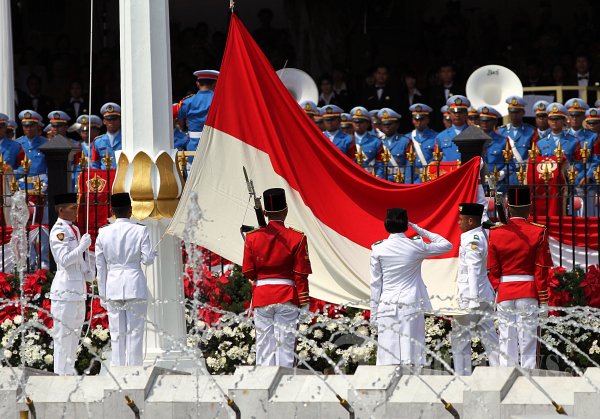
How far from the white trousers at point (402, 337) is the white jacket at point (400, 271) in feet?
0.23

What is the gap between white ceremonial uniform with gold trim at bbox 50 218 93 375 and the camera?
14.7m

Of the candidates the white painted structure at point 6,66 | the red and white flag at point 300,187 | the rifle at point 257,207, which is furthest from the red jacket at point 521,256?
the white painted structure at point 6,66

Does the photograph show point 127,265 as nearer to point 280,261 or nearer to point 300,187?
point 280,261

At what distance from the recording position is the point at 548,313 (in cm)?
1485

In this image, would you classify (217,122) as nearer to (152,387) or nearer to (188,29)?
(152,387)

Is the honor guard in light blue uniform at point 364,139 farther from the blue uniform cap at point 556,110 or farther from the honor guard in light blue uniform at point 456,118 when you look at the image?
the blue uniform cap at point 556,110

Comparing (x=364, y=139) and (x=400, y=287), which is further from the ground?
(x=364, y=139)

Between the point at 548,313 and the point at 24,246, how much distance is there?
193 inches

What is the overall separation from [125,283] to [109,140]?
4.52 meters

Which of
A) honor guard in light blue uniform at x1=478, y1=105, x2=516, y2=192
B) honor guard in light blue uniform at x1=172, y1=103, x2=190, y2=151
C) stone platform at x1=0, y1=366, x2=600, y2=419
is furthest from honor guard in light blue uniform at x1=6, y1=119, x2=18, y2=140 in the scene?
stone platform at x1=0, y1=366, x2=600, y2=419

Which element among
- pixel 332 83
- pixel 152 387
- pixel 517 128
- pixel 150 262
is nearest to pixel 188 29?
pixel 332 83

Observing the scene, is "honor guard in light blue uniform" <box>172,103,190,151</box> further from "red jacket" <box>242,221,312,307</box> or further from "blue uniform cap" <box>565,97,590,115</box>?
"red jacket" <box>242,221,312,307</box>

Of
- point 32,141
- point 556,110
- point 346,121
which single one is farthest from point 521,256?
point 32,141

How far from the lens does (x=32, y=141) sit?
19.9 meters
